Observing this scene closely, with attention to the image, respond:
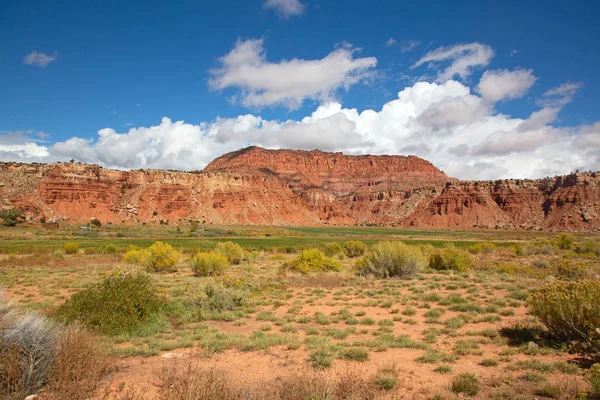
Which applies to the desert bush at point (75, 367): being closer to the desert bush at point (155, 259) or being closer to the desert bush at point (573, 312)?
the desert bush at point (573, 312)

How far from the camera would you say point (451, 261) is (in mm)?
22438

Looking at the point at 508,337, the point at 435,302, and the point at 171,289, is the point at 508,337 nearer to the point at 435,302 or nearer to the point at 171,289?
the point at 435,302

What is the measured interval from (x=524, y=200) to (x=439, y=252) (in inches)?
4875

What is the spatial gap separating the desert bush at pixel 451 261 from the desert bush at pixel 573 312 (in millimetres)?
13964

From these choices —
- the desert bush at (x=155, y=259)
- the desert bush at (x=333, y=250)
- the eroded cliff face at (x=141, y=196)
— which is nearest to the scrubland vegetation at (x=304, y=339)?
the desert bush at (x=155, y=259)

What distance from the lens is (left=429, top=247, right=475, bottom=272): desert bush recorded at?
22000 mm

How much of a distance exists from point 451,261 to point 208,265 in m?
14.9

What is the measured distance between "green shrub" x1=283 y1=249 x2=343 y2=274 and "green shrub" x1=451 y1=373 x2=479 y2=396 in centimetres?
1411

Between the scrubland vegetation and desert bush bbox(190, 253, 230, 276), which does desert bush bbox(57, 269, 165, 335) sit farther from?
desert bush bbox(190, 253, 230, 276)

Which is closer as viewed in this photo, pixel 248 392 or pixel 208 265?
pixel 248 392

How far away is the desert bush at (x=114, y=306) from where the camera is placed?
9200 millimetres

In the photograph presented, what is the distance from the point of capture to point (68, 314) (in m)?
9.16

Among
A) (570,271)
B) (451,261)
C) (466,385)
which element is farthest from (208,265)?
(570,271)

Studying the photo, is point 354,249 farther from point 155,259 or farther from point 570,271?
point 155,259
